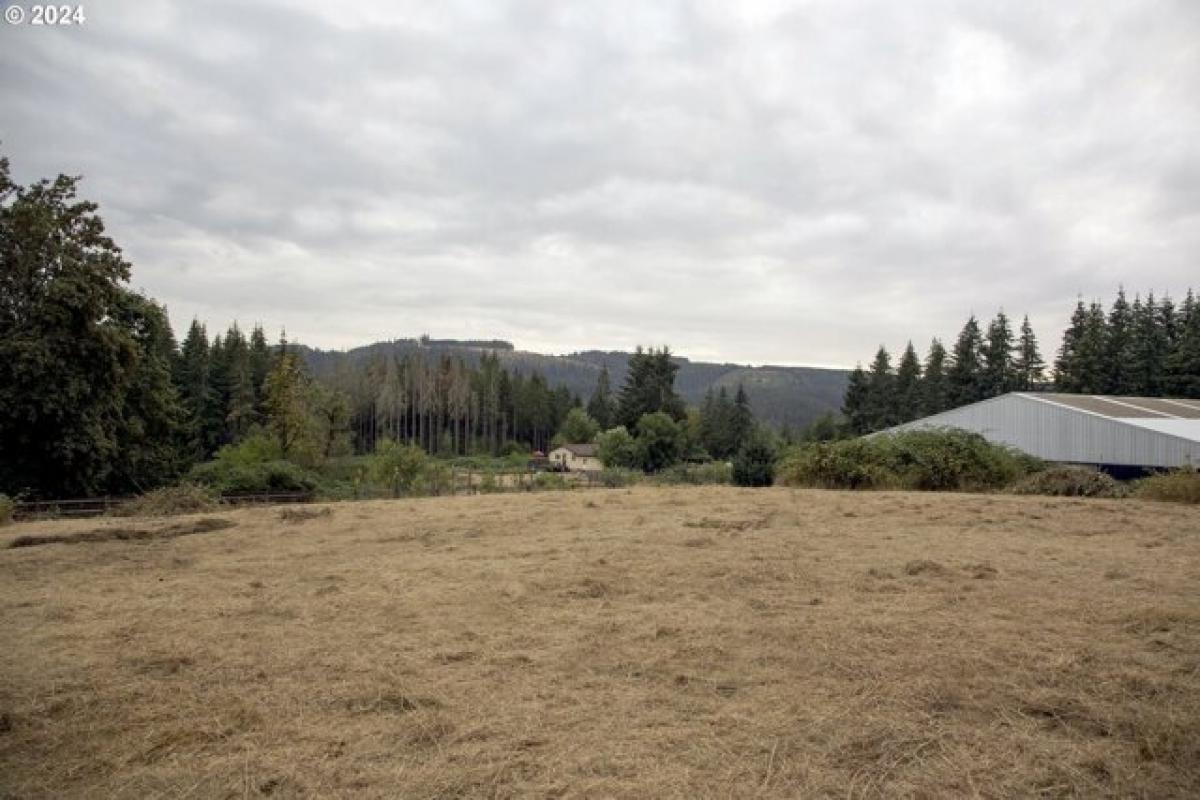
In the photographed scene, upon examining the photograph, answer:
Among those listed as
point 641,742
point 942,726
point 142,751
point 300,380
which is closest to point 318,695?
point 142,751

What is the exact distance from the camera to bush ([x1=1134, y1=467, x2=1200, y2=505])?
1417 cm

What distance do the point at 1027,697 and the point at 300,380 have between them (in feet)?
154

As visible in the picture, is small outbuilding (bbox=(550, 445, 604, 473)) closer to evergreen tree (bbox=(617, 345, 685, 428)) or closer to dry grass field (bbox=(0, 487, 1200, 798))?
evergreen tree (bbox=(617, 345, 685, 428))

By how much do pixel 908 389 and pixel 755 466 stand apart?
39.7 metres

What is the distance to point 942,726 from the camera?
364 cm

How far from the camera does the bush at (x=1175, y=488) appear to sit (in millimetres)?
14172

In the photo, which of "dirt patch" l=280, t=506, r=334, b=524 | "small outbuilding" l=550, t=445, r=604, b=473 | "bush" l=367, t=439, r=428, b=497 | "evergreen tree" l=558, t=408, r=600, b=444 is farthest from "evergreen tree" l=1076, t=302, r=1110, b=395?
"dirt patch" l=280, t=506, r=334, b=524

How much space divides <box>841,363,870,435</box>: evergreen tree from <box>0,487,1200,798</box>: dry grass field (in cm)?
5948

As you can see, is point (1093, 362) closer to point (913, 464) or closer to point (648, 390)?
point (648, 390)

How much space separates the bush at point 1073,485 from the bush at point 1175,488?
0.67m

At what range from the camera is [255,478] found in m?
27.3

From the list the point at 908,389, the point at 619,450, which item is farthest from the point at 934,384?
the point at 619,450

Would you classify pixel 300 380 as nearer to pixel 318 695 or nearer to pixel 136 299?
pixel 136 299

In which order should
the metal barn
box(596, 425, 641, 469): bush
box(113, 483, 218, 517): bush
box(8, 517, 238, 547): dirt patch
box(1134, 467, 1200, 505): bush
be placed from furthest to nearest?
box(596, 425, 641, 469): bush < the metal barn < box(113, 483, 218, 517): bush < box(1134, 467, 1200, 505): bush < box(8, 517, 238, 547): dirt patch
